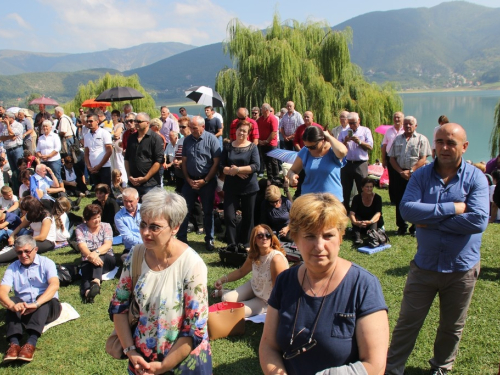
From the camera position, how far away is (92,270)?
221 inches

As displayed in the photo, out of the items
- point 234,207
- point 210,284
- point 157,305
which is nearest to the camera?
point 157,305

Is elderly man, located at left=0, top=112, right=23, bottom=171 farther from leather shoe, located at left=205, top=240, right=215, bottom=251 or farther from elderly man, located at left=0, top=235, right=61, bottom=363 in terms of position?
elderly man, located at left=0, top=235, right=61, bottom=363

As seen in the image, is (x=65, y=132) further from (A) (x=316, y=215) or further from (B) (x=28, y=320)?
(A) (x=316, y=215)

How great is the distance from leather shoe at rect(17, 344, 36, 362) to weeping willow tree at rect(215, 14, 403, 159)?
13.2 metres

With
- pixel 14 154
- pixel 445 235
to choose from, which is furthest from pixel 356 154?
pixel 14 154

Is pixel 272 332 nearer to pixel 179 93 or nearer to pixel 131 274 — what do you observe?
pixel 131 274

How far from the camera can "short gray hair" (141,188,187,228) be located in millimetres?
2314

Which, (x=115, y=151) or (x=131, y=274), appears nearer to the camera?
(x=131, y=274)

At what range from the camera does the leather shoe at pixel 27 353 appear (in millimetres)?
4004

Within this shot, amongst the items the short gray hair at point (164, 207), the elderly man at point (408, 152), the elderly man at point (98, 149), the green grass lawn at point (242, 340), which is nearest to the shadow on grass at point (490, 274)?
the green grass lawn at point (242, 340)

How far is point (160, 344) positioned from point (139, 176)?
4.75 metres

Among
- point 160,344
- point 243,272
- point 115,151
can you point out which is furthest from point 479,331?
point 115,151

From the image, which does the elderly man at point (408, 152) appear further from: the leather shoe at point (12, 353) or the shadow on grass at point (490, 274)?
the leather shoe at point (12, 353)

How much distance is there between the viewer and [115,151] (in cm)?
877
